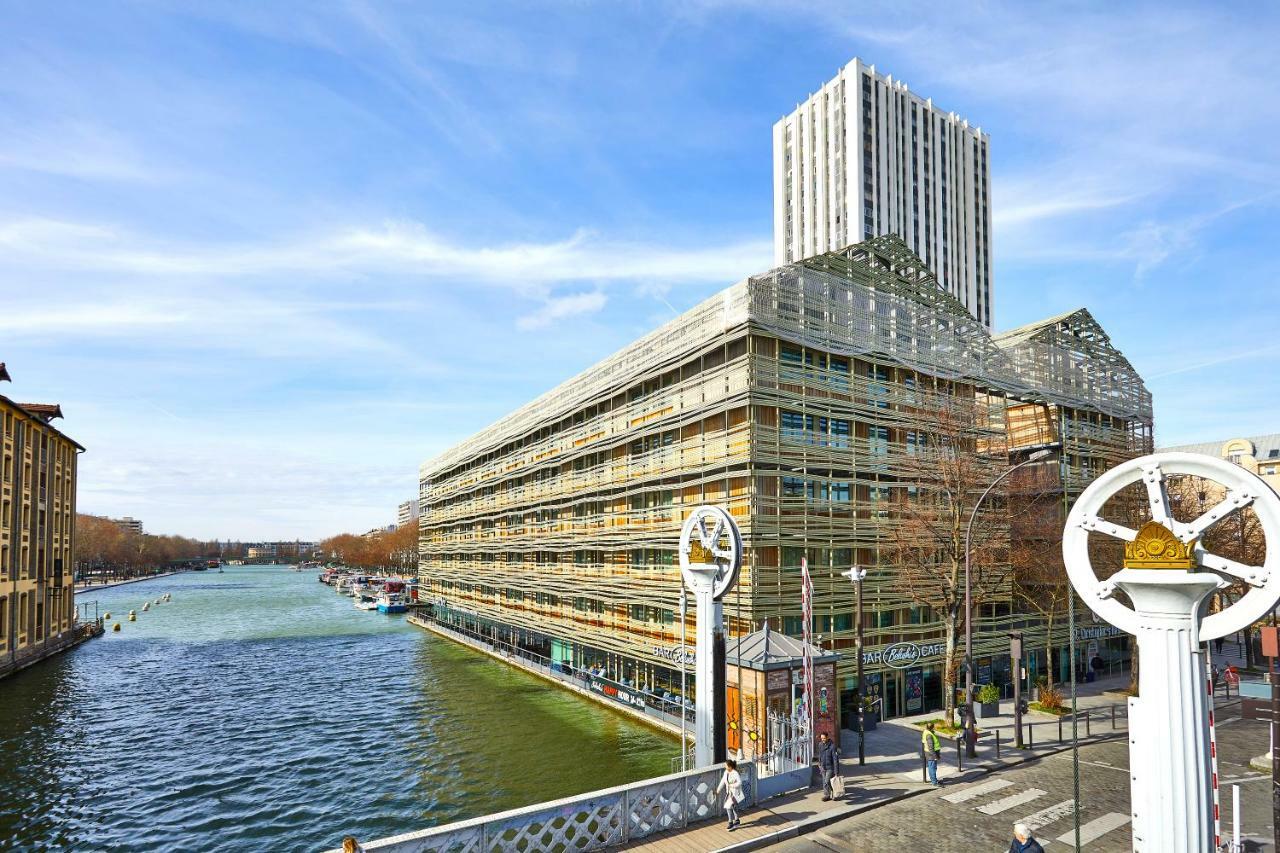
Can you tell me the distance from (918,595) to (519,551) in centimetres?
3287

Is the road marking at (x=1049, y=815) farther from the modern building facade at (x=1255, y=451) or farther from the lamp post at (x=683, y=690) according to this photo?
the modern building facade at (x=1255, y=451)

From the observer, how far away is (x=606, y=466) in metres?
40.9

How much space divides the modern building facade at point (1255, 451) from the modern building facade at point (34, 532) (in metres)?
108

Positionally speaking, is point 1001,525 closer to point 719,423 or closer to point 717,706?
point 719,423

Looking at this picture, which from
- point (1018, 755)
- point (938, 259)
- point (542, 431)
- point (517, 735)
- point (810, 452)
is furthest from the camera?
point (938, 259)

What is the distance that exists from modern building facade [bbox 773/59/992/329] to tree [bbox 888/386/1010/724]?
68.5 m

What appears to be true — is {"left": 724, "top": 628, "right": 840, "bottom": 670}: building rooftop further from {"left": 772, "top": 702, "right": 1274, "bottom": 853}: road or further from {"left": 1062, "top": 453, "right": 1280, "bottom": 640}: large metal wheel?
{"left": 1062, "top": 453, "right": 1280, "bottom": 640}: large metal wheel

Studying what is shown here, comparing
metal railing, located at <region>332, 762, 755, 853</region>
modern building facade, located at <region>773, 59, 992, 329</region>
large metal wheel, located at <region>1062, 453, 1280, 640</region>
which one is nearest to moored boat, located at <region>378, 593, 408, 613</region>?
modern building facade, located at <region>773, 59, 992, 329</region>

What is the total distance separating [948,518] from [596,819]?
22200mm

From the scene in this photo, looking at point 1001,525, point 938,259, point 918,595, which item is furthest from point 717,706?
point 938,259

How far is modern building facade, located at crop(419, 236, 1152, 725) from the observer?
94.9 feet

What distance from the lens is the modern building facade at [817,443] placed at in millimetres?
28922

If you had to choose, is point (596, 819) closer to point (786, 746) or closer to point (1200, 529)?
point (786, 746)

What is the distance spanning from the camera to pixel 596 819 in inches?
632
